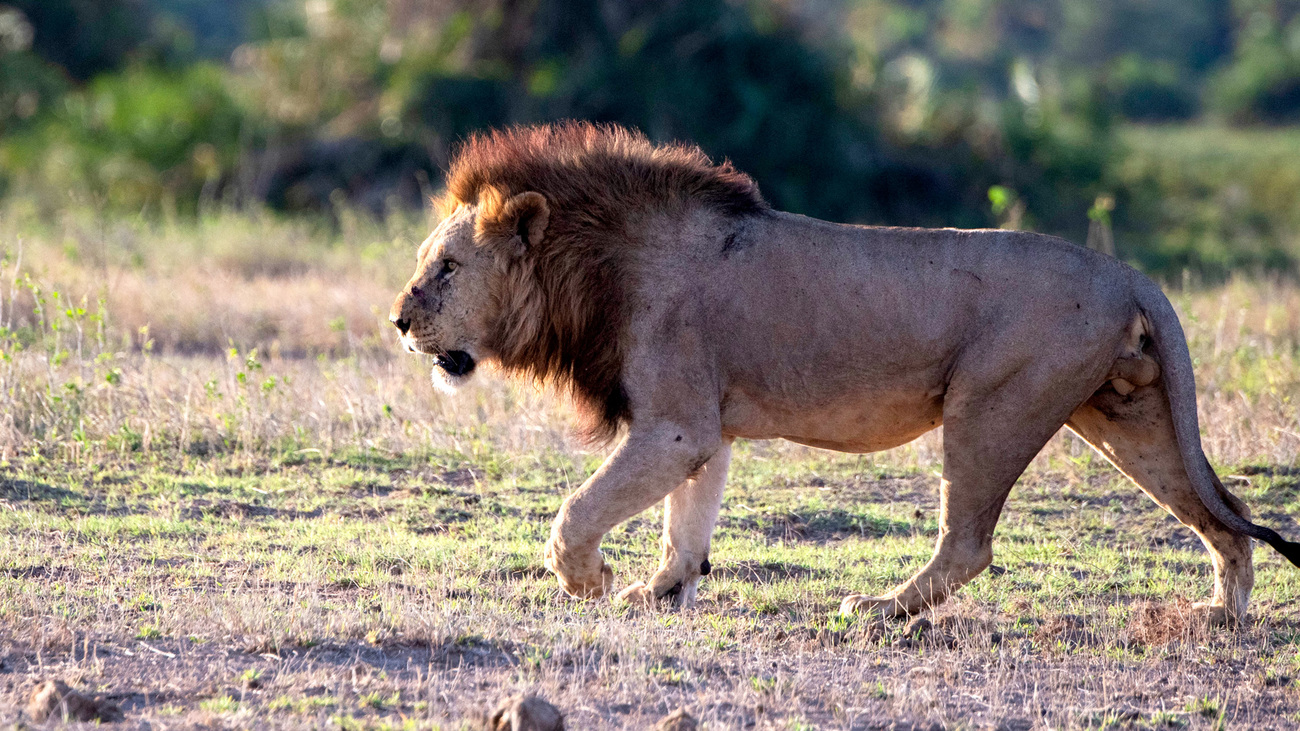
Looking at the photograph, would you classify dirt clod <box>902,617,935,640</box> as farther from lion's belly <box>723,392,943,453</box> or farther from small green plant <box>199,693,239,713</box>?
small green plant <box>199,693,239,713</box>

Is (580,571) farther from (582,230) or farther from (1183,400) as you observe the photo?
(1183,400)

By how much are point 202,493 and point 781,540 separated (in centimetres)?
247

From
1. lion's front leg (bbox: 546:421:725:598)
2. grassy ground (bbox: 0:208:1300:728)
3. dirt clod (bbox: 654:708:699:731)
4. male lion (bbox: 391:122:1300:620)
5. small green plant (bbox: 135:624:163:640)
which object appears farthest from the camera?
male lion (bbox: 391:122:1300:620)

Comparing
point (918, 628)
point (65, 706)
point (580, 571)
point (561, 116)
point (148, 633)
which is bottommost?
point (65, 706)

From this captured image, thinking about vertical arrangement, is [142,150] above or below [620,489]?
above

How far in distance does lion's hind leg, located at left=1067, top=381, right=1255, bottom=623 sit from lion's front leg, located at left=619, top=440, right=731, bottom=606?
1.27 m

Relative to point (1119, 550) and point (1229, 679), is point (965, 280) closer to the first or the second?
point (1229, 679)

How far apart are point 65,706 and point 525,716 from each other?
1.08 meters

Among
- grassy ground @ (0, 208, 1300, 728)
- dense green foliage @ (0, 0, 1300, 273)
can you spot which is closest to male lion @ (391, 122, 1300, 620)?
grassy ground @ (0, 208, 1300, 728)

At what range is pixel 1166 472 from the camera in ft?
16.1

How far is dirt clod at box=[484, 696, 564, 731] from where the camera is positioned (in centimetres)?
344

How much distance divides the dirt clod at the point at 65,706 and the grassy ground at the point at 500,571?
0.08m

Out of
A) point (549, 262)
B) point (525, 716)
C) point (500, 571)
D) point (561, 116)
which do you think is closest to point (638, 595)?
point (500, 571)

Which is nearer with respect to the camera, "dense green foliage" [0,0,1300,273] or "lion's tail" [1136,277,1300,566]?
"lion's tail" [1136,277,1300,566]
